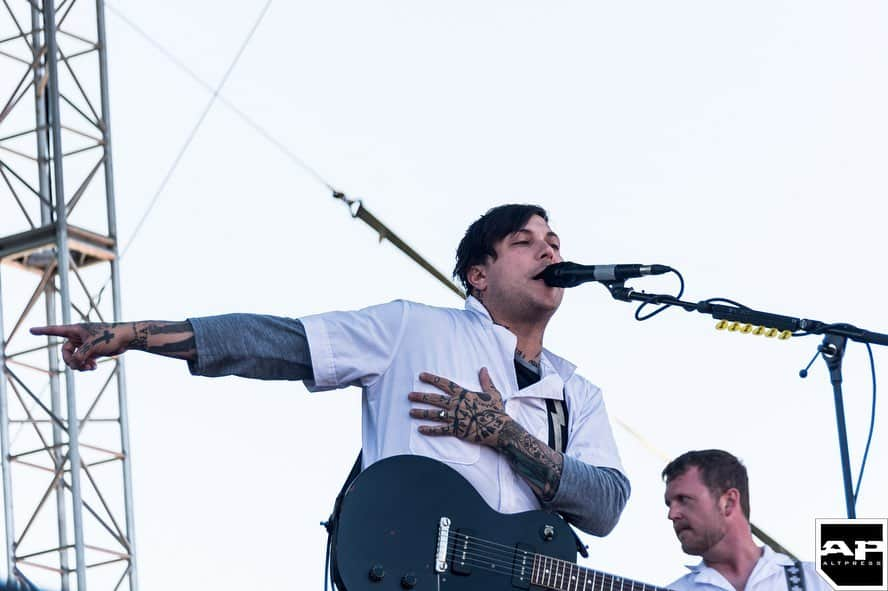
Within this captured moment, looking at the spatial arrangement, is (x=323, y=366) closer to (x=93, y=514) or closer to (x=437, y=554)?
(x=437, y=554)

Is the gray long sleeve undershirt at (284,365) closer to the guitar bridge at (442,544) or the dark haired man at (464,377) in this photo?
the dark haired man at (464,377)

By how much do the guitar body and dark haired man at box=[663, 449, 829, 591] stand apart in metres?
0.88

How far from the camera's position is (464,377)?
3697 mm

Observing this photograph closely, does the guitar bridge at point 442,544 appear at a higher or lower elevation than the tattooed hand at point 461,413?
lower

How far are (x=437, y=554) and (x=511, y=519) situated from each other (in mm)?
245

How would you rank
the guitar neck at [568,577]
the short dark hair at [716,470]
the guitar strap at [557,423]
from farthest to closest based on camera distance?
the short dark hair at [716,470] < the guitar strap at [557,423] < the guitar neck at [568,577]

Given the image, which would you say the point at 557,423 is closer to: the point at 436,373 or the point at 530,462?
the point at 530,462

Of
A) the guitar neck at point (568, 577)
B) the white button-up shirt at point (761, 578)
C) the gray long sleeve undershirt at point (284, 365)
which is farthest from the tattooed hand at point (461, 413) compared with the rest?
the white button-up shirt at point (761, 578)

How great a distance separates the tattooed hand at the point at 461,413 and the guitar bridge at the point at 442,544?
243 millimetres

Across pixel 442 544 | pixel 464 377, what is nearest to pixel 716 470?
pixel 464 377

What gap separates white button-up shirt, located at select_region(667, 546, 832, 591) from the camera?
13.4 feet

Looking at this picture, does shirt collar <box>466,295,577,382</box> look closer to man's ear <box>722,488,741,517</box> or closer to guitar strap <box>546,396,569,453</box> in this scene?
guitar strap <box>546,396,569,453</box>

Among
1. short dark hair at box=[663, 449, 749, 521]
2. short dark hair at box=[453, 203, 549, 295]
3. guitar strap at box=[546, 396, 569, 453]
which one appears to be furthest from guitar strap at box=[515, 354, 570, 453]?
short dark hair at box=[663, 449, 749, 521]

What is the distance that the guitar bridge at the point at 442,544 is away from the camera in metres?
3.38
